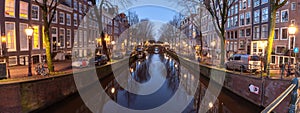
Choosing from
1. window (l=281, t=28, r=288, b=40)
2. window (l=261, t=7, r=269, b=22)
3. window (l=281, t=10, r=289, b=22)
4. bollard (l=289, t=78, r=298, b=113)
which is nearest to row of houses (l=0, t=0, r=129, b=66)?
bollard (l=289, t=78, r=298, b=113)

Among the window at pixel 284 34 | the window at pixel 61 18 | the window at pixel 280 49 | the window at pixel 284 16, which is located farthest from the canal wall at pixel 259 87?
the window at pixel 61 18

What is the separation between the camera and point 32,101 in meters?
12.5

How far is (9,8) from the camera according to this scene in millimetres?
24922

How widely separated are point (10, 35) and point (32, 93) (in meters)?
16.1

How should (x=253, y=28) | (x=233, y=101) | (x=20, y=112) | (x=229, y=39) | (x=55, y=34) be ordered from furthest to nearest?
(x=229, y=39), (x=253, y=28), (x=55, y=34), (x=233, y=101), (x=20, y=112)

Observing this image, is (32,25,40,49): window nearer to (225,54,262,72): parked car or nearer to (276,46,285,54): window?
(225,54,262,72): parked car

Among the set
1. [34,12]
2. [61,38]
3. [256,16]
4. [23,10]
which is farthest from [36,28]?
[256,16]

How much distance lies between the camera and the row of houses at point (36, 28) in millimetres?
24812

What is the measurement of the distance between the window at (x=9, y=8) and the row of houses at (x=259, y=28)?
24.9 m

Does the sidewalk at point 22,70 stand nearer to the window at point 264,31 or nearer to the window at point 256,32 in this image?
the window at point 264,31

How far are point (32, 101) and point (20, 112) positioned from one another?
878 mm

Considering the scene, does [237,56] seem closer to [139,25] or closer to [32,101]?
[32,101]

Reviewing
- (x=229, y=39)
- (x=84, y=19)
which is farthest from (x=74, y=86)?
(x=229, y=39)

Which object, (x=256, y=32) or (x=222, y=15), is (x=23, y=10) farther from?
(x=256, y=32)
